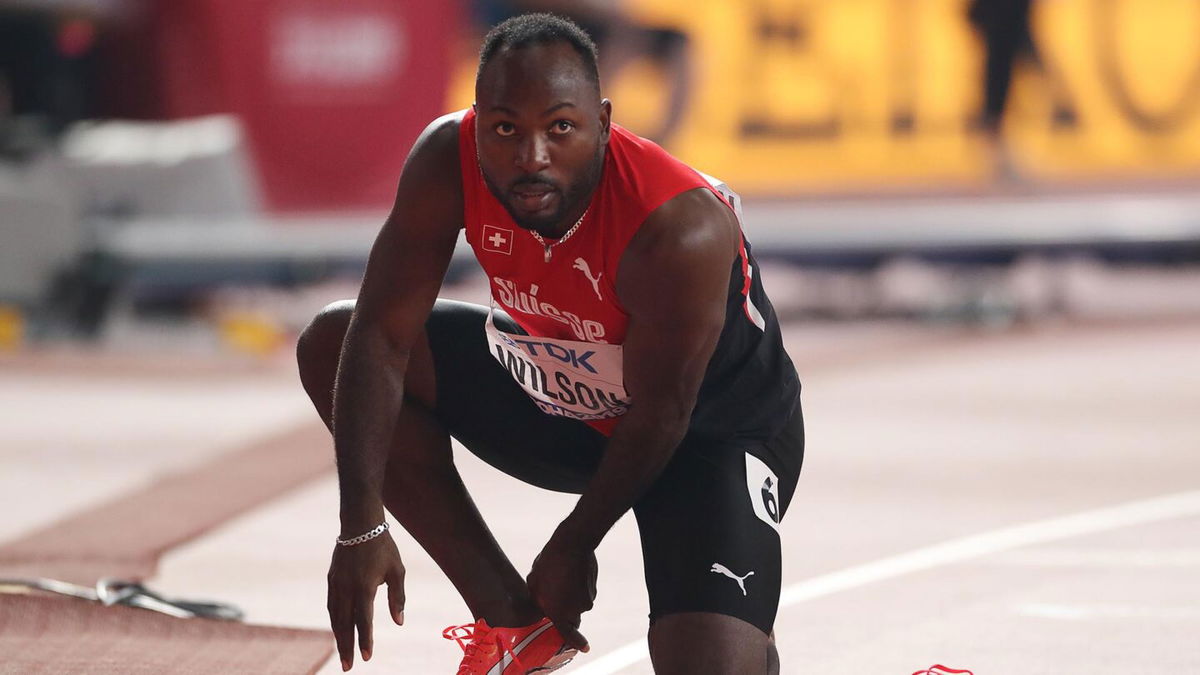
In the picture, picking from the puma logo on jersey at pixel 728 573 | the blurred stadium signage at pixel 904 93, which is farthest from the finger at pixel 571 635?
the blurred stadium signage at pixel 904 93

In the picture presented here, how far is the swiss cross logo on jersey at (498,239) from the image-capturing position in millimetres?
2934

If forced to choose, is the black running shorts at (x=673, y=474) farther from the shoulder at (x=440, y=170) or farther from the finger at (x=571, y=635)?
the shoulder at (x=440, y=170)

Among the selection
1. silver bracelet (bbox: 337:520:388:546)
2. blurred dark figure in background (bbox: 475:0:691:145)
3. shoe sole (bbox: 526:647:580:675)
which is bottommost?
shoe sole (bbox: 526:647:580:675)

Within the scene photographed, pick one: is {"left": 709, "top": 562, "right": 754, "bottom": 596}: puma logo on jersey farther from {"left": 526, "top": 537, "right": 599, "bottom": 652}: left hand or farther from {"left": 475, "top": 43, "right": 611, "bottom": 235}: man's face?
{"left": 475, "top": 43, "right": 611, "bottom": 235}: man's face

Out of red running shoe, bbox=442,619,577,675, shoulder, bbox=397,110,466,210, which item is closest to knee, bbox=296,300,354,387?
shoulder, bbox=397,110,466,210

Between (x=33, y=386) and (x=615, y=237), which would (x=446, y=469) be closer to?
(x=615, y=237)

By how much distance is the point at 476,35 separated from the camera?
35.7ft

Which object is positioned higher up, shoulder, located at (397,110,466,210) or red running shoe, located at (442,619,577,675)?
shoulder, located at (397,110,466,210)

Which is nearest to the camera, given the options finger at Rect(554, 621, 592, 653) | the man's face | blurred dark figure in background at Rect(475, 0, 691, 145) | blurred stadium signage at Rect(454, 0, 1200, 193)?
the man's face

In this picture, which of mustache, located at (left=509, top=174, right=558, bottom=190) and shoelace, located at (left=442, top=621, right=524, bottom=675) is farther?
shoelace, located at (left=442, top=621, right=524, bottom=675)

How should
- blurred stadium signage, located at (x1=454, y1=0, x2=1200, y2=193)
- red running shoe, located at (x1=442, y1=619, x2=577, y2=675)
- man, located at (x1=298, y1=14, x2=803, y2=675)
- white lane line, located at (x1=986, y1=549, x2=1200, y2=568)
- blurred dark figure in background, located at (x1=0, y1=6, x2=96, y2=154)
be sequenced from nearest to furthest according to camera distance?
man, located at (x1=298, y1=14, x2=803, y2=675)
red running shoe, located at (x1=442, y1=619, x2=577, y2=675)
white lane line, located at (x1=986, y1=549, x2=1200, y2=568)
blurred stadium signage, located at (x1=454, y1=0, x2=1200, y2=193)
blurred dark figure in background, located at (x1=0, y1=6, x2=96, y2=154)

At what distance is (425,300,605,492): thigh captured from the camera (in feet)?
10.8

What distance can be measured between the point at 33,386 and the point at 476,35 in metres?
3.91

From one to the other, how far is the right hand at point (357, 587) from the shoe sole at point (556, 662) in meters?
0.43
